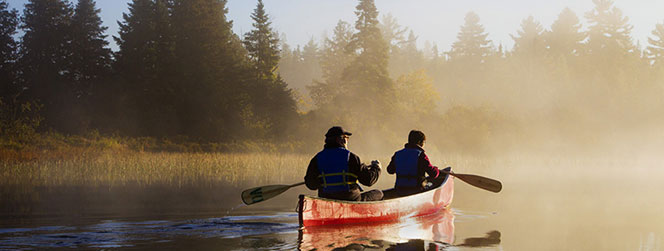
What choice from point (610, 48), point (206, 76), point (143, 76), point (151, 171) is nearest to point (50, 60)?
point (143, 76)

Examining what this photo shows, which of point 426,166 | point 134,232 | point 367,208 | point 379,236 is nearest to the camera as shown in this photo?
point 134,232

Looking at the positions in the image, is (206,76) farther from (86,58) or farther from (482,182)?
(482,182)

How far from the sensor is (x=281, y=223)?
12758 mm

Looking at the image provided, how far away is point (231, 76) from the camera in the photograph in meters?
49.5

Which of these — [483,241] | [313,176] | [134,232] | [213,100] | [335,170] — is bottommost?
[483,241]

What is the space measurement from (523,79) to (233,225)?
215 ft

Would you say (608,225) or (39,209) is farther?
(39,209)

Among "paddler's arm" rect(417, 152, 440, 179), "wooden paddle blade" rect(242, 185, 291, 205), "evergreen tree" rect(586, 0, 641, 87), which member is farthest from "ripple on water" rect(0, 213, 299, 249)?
"evergreen tree" rect(586, 0, 641, 87)

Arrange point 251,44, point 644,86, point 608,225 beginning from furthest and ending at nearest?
point 644,86 < point 251,44 < point 608,225

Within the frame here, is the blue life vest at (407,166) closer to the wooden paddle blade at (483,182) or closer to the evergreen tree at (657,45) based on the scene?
the wooden paddle blade at (483,182)

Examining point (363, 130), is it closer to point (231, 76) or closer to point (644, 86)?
point (231, 76)

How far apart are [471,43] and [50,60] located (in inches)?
2370

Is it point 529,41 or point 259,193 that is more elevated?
point 529,41

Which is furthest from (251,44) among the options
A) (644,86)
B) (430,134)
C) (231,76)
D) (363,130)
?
(644,86)
